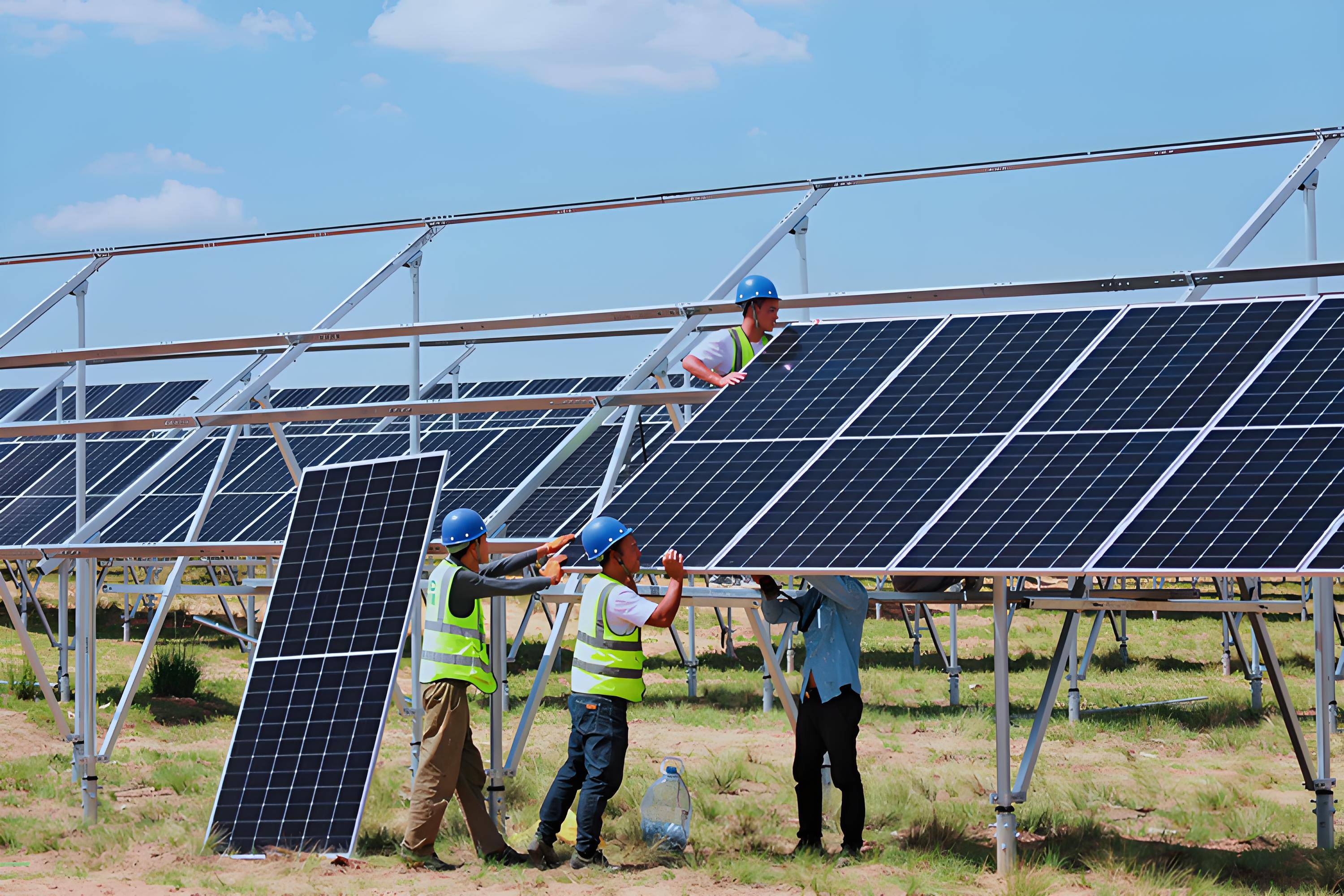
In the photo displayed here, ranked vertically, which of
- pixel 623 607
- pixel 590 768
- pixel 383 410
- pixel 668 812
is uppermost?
pixel 383 410

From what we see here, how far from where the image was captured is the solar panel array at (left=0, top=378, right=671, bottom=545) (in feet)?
55.2

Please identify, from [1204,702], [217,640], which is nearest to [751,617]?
[1204,702]

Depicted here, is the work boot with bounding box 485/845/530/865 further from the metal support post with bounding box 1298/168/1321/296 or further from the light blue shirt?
the metal support post with bounding box 1298/168/1321/296

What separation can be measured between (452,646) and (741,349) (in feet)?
10.6

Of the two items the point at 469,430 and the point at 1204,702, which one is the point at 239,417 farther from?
the point at 1204,702

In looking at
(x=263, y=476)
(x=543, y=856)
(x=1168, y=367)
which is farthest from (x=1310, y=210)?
(x=263, y=476)

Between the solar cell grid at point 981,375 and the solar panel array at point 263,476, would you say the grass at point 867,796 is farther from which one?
the solar cell grid at point 981,375

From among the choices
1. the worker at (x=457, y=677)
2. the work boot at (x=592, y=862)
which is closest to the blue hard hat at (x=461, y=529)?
the worker at (x=457, y=677)

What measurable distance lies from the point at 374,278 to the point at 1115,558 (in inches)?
375

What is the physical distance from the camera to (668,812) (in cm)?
1032

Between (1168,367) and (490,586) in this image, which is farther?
(490,586)

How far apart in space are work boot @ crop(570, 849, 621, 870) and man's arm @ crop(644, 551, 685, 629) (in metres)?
1.76

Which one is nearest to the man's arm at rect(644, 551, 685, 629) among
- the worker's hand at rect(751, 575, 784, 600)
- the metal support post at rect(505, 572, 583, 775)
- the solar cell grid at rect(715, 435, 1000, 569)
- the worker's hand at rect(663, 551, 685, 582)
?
the worker's hand at rect(663, 551, 685, 582)

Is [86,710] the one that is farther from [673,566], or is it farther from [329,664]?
[673,566]
